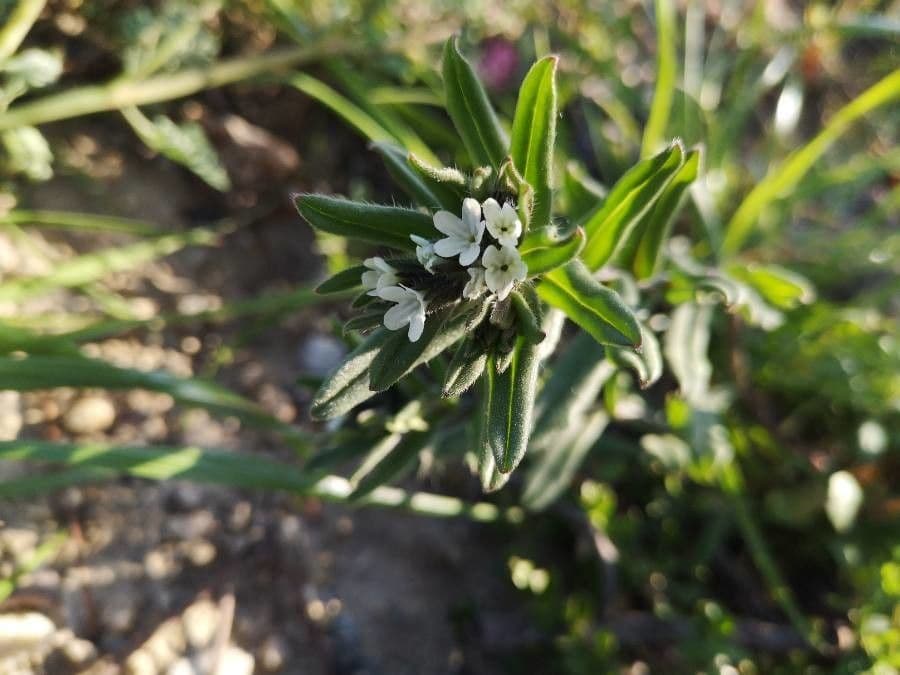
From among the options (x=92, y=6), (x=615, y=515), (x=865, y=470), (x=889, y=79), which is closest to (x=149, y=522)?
(x=615, y=515)

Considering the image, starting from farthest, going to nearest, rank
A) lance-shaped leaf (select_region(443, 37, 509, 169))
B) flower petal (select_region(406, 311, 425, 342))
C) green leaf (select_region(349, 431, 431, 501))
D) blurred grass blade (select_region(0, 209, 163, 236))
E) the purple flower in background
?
the purple flower in background
blurred grass blade (select_region(0, 209, 163, 236))
green leaf (select_region(349, 431, 431, 501))
lance-shaped leaf (select_region(443, 37, 509, 169))
flower petal (select_region(406, 311, 425, 342))

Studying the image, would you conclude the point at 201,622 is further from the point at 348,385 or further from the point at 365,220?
the point at 365,220

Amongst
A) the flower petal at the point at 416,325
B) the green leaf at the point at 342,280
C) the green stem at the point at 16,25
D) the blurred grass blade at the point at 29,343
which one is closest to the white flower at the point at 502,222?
the flower petal at the point at 416,325

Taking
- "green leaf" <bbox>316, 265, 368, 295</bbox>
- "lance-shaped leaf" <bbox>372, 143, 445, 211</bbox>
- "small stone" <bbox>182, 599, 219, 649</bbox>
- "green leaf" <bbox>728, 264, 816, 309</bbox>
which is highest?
"lance-shaped leaf" <bbox>372, 143, 445, 211</bbox>

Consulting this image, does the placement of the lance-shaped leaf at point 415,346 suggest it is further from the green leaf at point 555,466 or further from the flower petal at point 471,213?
the green leaf at point 555,466

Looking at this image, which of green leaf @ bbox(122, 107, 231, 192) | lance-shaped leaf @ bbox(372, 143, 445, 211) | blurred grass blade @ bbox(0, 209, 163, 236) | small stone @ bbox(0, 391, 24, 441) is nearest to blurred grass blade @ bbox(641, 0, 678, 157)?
lance-shaped leaf @ bbox(372, 143, 445, 211)

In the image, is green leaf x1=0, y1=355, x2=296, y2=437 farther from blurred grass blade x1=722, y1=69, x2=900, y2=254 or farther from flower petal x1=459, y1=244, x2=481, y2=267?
blurred grass blade x1=722, y1=69, x2=900, y2=254
